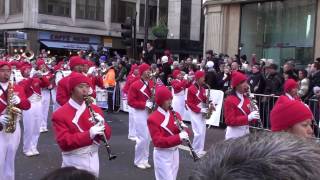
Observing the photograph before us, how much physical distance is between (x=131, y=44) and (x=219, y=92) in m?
5.03

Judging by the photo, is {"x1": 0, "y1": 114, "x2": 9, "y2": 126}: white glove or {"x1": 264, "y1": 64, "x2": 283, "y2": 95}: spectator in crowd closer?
{"x1": 0, "y1": 114, "x2": 9, "y2": 126}: white glove

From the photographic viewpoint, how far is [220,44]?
2031 centimetres

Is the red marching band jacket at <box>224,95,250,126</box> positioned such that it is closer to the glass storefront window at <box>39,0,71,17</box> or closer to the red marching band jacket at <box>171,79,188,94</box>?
the red marching band jacket at <box>171,79,188,94</box>

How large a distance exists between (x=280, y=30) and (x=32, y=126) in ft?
37.2

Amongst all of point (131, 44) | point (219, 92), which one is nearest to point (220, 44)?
point (131, 44)

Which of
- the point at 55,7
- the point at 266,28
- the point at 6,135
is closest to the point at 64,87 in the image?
the point at 6,135

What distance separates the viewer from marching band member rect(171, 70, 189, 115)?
14375 mm

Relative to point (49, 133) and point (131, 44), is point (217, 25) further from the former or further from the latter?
point (49, 133)

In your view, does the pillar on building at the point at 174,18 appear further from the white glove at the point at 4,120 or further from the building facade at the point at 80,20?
the white glove at the point at 4,120

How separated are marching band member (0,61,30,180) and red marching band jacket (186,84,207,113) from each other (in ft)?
13.0

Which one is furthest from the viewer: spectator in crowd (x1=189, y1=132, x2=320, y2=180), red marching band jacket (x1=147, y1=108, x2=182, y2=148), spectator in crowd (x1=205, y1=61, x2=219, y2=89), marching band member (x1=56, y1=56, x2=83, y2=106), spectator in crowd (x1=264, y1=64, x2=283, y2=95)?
spectator in crowd (x1=205, y1=61, x2=219, y2=89)

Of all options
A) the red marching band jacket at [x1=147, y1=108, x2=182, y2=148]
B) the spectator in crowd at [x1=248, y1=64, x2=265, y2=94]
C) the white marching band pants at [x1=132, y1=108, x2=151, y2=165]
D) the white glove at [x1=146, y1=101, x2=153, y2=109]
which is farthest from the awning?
the red marching band jacket at [x1=147, y1=108, x2=182, y2=148]

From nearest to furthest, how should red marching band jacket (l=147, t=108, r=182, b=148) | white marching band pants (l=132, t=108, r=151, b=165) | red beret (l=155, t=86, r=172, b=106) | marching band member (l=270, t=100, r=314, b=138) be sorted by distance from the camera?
marching band member (l=270, t=100, r=314, b=138) < red marching band jacket (l=147, t=108, r=182, b=148) < red beret (l=155, t=86, r=172, b=106) < white marching band pants (l=132, t=108, r=151, b=165)

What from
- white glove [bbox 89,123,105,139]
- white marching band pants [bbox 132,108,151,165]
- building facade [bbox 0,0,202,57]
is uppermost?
building facade [bbox 0,0,202,57]
